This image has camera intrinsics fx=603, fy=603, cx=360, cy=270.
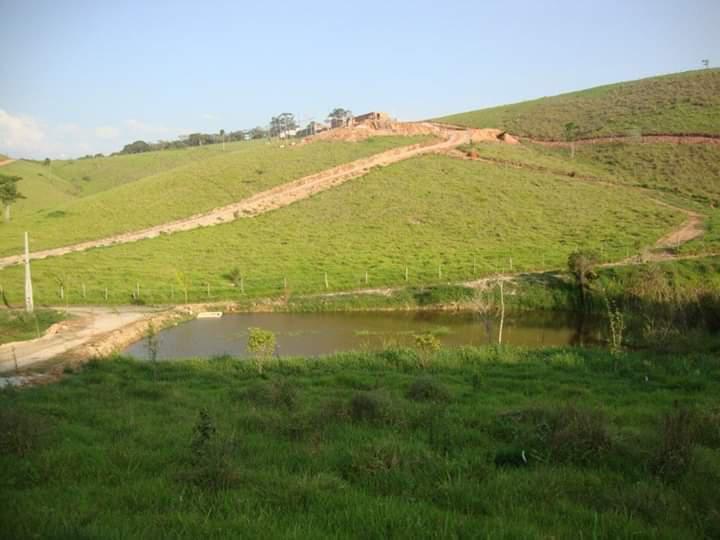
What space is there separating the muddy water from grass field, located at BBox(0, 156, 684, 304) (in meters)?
4.34

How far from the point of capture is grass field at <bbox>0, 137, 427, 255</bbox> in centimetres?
5124

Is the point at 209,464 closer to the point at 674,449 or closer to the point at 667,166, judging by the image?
the point at 674,449

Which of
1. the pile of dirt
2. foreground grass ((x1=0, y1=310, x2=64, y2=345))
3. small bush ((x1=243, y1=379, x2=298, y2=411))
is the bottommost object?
foreground grass ((x1=0, y1=310, x2=64, y2=345))

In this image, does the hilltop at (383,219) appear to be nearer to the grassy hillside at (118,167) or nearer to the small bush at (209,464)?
the grassy hillside at (118,167)

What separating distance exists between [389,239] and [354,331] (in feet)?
65.2

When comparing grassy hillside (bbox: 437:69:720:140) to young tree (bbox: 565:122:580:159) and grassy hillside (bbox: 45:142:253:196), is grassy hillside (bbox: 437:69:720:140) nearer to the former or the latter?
young tree (bbox: 565:122:580:159)

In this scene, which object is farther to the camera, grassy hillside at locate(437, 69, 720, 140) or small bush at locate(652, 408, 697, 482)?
grassy hillside at locate(437, 69, 720, 140)

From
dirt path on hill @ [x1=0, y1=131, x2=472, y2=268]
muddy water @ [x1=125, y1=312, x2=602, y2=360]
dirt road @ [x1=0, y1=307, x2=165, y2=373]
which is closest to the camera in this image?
dirt road @ [x1=0, y1=307, x2=165, y2=373]

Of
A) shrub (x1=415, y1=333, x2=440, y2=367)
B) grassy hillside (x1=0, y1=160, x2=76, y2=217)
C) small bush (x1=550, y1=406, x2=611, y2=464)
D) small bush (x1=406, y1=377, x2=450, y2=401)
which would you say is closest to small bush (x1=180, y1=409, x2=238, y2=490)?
small bush (x1=550, y1=406, x2=611, y2=464)

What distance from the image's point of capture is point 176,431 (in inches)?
337

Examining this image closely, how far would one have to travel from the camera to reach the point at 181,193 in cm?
6119

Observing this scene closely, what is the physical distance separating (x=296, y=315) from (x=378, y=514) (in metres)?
23.5

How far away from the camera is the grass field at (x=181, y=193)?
51.2 m

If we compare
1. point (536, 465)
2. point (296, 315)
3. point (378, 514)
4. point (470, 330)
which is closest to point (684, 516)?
point (536, 465)
